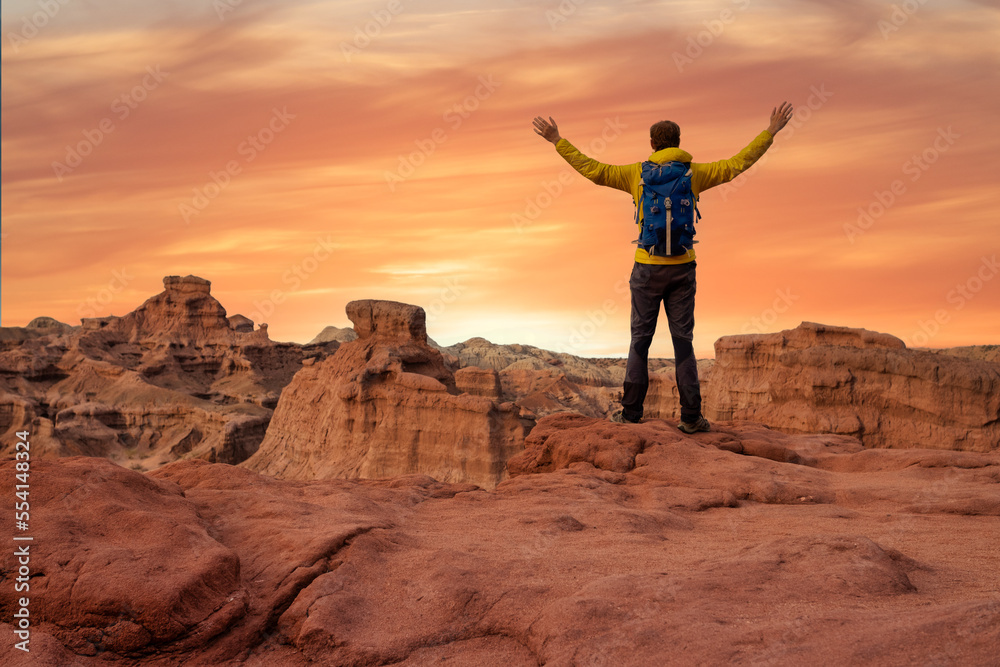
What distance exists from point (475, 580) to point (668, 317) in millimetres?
4926

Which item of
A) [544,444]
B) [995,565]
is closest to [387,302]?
[544,444]

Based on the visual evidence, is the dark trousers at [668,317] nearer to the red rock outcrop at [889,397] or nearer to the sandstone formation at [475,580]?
the sandstone formation at [475,580]

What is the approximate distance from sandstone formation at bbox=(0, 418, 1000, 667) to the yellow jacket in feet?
11.0

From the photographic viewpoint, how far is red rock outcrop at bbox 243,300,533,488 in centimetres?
2208

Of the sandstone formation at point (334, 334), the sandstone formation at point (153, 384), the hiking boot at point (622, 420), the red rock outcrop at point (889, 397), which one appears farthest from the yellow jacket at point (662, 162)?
the sandstone formation at point (334, 334)

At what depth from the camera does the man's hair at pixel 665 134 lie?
7.79m

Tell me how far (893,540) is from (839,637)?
2.39 metres

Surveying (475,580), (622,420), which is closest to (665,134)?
(622,420)

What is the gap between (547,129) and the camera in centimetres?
785

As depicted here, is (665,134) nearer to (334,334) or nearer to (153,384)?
(153,384)

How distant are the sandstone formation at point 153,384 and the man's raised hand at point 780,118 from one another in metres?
34.8

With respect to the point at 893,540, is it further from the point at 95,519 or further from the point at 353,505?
the point at 95,519

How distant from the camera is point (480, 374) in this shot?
109ft

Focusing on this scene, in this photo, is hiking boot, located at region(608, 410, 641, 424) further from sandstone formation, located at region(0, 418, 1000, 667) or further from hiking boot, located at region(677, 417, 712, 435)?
sandstone formation, located at region(0, 418, 1000, 667)
